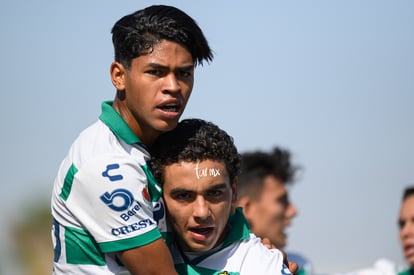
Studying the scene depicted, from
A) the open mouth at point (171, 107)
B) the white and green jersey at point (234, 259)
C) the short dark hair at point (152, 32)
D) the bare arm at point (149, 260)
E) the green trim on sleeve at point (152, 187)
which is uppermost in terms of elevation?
the short dark hair at point (152, 32)

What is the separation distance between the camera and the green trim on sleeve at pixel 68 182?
449 cm

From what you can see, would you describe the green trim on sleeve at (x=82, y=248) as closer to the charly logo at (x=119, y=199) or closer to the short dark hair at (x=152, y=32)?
the charly logo at (x=119, y=199)

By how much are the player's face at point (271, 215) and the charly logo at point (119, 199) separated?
13.3 ft

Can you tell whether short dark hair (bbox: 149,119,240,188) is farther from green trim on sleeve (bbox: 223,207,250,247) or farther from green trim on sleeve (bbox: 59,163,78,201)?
green trim on sleeve (bbox: 59,163,78,201)

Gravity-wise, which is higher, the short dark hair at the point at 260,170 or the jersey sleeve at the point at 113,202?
the short dark hair at the point at 260,170

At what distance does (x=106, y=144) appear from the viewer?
451 centimetres

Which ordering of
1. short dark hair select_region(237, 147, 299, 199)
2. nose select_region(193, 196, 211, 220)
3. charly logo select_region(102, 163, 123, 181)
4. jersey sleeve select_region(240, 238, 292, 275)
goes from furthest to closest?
short dark hair select_region(237, 147, 299, 199) < jersey sleeve select_region(240, 238, 292, 275) < nose select_region(193, 196, 211, 220) < charly logo select_region(102, 163, 123, 181)

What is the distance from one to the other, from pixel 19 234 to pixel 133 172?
40.6ft

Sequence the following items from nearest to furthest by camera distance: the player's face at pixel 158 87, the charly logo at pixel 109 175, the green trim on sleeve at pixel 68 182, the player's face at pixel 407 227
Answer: the charly logo at pixel 109 175, the green trim on sleeve at pixel 68 182, the player's face at pixel 158 87, the player's face at pixel 407 227

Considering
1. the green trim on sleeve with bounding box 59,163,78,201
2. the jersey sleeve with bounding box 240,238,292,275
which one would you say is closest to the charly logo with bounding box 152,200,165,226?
the green trim on sleeve with bounding box 59,163,78,201

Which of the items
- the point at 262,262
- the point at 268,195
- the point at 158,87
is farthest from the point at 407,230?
the point at 268,195

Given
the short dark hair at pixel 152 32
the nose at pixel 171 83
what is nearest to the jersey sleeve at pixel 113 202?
the nose at pixel 171 83

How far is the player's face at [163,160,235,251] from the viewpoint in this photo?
4730 millimetres

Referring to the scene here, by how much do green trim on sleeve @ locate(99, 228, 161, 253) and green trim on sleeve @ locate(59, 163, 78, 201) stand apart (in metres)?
0.31
